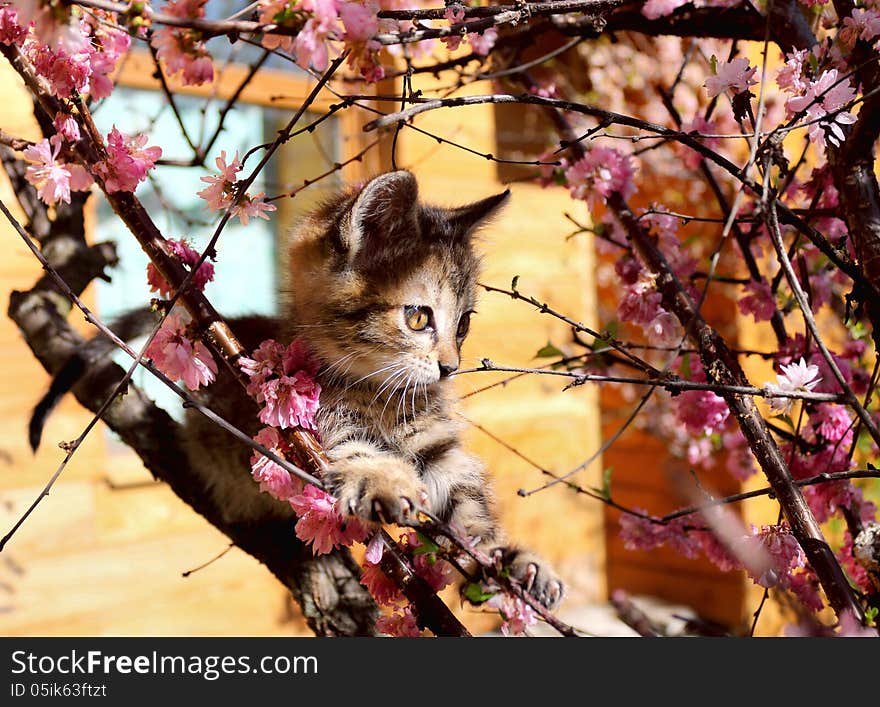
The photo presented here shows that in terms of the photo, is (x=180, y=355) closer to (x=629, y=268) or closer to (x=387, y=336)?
(x=387, y=336)

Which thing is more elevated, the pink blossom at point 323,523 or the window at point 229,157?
the window at point 229,157

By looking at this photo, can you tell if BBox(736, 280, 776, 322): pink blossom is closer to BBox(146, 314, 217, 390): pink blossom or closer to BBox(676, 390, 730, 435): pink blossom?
BBox(676, 390, 730, 435): pink blossom

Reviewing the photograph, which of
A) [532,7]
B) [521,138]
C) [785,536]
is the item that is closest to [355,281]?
[532,7]

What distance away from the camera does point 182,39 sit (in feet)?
2.08

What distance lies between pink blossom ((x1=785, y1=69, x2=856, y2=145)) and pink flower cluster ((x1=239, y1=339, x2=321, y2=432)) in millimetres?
576

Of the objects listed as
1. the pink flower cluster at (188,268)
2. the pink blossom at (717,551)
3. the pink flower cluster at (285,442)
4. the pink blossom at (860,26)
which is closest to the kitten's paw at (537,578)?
the pink flower cluster at (285,442)

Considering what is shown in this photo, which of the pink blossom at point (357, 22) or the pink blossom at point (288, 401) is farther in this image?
the pink blossom at point (288, 401)

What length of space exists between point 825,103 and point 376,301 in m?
0.63

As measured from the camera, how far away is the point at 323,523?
861mm

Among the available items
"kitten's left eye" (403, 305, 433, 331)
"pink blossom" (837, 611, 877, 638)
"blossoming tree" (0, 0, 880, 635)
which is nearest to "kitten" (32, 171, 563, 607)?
"kitten's left eye" (403, 305, 433, 331)

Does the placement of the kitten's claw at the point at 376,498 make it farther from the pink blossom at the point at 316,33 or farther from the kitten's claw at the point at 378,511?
the pink blossom at the point at 316,33

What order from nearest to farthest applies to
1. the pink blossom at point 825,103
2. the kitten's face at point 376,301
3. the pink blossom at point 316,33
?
the pink blossom at point 316,33 < the pink blossom at point 825,103 < the kitten's face at point 376,301

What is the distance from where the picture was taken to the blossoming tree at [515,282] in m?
0.69

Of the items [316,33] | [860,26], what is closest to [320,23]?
[316,33]
